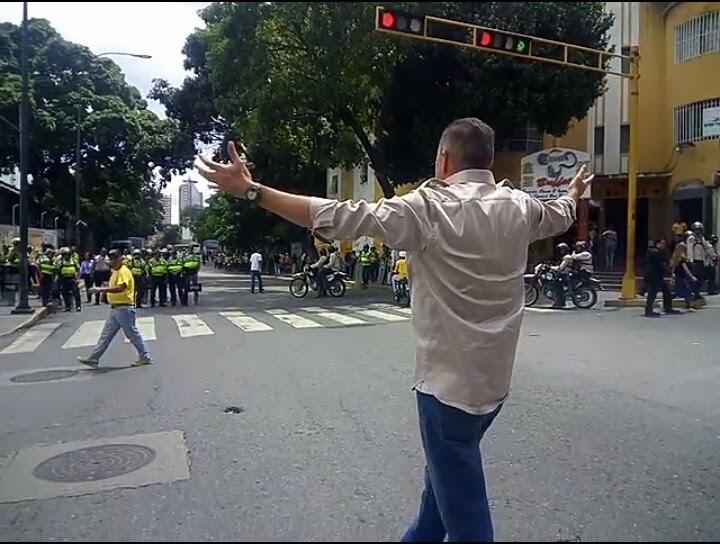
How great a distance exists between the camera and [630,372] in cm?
903

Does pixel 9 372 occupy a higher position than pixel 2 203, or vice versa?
pixel 2 203

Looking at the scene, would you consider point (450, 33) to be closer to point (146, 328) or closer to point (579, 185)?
point (146, 328)

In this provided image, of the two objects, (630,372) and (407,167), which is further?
(407,167)

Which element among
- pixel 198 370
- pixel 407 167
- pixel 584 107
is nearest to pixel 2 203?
pixel 407 167

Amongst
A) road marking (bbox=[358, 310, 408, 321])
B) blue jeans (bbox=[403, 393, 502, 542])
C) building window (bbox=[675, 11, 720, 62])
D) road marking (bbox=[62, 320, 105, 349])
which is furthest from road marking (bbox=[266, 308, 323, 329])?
building window (bbox=[675, 11, 720, 62])

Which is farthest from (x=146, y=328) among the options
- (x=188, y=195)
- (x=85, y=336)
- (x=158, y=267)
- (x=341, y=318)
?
(x=188, y=195)

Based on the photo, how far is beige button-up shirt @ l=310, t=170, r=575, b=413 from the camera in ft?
8.55

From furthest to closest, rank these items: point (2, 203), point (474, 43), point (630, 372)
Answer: point (2, 203)
point (474, 43)
point (630, 372)

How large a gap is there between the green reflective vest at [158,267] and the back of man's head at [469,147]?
732 inches

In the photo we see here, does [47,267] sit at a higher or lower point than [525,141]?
lower

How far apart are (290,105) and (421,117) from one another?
4.44 metres

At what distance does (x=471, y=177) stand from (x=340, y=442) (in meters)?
3.52

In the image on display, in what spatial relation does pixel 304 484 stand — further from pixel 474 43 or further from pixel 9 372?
pixel 474 43

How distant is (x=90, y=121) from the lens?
8.98 m
